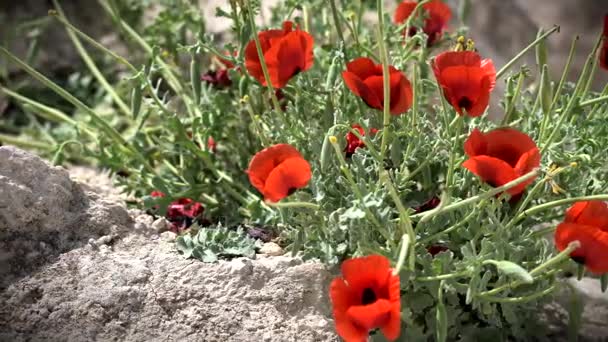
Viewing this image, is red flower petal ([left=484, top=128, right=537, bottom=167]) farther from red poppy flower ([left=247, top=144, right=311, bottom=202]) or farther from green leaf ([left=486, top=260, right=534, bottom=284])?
red poppy flower ([left=247, top=144, right=311, bottom=202])

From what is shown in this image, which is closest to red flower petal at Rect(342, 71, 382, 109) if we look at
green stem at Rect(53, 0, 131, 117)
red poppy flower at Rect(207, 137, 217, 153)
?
red poppy flower at Rect(207, 137, 217, 153)

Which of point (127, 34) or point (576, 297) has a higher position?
point (127, 34)

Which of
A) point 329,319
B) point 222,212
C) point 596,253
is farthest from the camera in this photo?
point 222,212

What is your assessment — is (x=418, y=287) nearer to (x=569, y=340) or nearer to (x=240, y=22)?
(x=569, y=340)

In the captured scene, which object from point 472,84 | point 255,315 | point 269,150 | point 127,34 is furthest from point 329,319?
point 127,34

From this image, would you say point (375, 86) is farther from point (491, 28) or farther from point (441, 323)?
point (491, 28)

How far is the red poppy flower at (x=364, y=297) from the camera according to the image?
3.60 ft

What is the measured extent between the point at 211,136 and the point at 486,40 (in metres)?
1.22

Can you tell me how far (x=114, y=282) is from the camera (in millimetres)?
1347

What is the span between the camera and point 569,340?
5.43 ft

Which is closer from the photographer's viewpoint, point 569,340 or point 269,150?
point 269,150

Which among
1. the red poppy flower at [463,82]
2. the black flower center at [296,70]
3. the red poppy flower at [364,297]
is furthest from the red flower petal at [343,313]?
the black flower center at [296,70]

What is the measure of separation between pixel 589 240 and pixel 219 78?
0.88 metres

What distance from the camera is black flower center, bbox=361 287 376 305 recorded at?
1149mm
